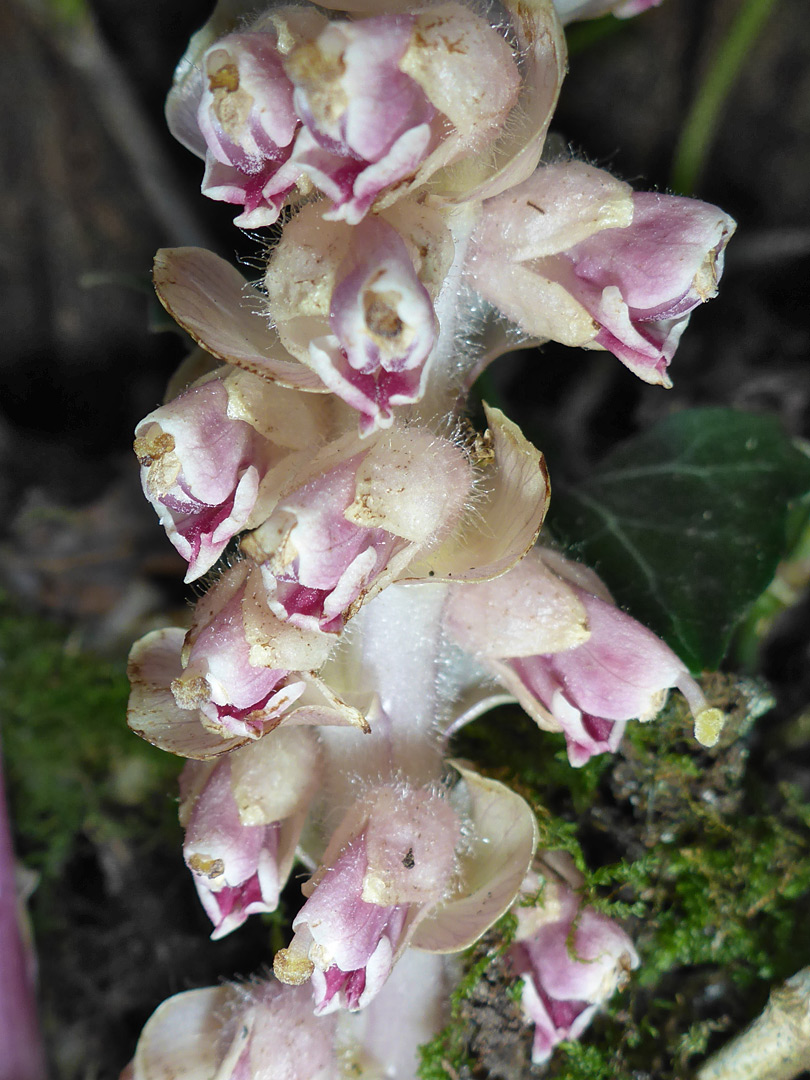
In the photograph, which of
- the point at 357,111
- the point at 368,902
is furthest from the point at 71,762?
the point at 357,111

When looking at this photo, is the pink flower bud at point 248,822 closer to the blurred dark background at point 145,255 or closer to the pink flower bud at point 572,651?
the pink flower bud at point 572,651

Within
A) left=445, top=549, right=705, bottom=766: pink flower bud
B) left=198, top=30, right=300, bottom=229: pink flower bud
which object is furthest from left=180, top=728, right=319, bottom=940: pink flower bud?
left=198, top=30, right=300, bottom=229: pink flower bud

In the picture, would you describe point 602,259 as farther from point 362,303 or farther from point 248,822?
point 248,822

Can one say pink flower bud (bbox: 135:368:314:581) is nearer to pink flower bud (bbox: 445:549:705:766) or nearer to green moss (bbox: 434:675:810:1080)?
pink flower bud (bbox: 445:549:705:766)

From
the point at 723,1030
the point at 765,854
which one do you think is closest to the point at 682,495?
the point at 765,854

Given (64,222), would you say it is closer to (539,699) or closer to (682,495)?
(682,495)

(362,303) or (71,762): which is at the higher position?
(362,303)

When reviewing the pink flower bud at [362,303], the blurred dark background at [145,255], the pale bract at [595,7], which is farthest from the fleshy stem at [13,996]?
the pale bract at [595,7]

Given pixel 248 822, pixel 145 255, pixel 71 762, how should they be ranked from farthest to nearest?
1. pixel 145 255
2. pixel 71 762
3. pixel 248 822
